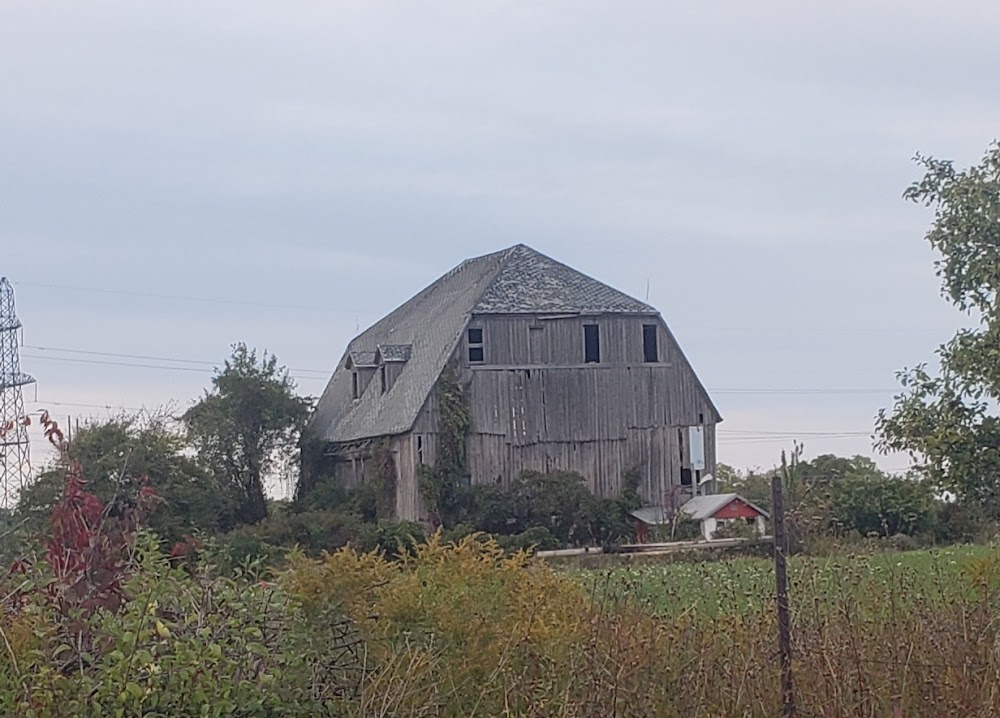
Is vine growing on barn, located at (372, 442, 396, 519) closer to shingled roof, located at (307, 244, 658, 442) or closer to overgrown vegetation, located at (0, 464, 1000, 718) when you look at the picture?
shingled roof, located at (307, 244, 658, 442)

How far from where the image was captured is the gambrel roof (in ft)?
141

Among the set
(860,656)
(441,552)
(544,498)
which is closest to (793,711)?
(860,656)

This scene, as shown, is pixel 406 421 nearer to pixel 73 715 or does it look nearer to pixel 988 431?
pixel 988 431

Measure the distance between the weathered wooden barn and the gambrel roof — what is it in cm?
7

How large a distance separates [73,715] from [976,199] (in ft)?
64.9

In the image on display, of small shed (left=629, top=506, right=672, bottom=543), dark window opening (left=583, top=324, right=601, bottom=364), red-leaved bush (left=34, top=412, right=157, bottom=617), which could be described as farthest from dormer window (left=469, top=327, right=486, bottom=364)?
A: red-leaved bush (left=34, top=412, right=157, bottom=617)

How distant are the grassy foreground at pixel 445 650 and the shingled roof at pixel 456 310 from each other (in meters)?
33.8

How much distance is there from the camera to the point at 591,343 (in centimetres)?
4381

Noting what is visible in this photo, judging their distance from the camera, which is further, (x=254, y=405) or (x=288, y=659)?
(x=254, y=405)

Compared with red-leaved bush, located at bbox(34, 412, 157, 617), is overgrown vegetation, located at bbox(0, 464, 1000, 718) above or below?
below

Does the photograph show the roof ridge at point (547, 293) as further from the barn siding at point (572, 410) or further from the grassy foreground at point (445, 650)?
Answer: the grassy foreground at point (445, 650)

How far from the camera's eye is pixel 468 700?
7.16m

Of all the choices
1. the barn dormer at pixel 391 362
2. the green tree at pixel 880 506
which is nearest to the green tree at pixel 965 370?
the green tree at pixel 880 506

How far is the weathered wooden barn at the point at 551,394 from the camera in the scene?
139ft
